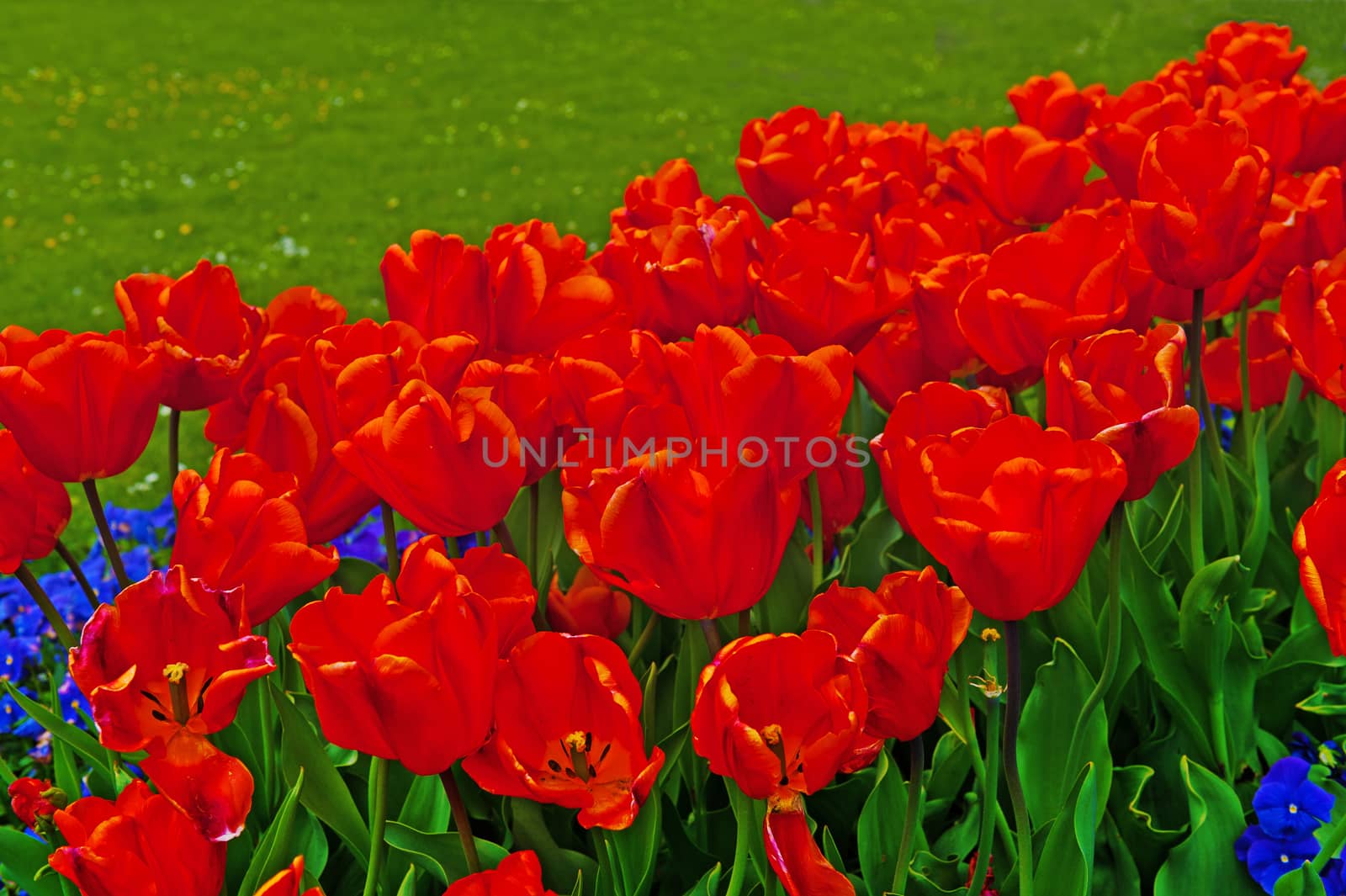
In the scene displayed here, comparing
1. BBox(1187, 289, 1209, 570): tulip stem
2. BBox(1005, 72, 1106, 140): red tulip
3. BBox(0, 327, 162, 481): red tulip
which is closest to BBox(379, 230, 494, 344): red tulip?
BBox(0, 327, 162, 481): red tulip

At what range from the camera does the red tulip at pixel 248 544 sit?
1.23 metres

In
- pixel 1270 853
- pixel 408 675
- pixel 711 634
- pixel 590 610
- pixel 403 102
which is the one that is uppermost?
pixel 408 675

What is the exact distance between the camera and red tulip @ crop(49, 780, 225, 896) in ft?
3.63

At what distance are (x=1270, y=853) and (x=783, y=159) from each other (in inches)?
54.3

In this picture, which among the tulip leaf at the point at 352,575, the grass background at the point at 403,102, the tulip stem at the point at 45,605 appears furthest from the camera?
the grass background at the point at 403,102

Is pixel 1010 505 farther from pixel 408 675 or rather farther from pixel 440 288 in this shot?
pixel 440 288

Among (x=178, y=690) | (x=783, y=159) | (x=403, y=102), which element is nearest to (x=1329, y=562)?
(x=178, y=690)

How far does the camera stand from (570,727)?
1.21 metres

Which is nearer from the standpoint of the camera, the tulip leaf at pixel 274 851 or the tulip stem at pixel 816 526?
the tulip leaf at pixel 274 851

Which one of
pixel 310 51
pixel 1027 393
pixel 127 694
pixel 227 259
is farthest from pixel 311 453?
pixel 310 51

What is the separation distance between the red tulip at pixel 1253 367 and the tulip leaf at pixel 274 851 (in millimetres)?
1712

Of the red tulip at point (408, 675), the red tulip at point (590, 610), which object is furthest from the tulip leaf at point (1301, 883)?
the red tulip at point (408, 675)

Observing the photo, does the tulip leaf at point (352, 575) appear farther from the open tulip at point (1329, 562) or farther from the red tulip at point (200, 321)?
the open tulip at point (1329, 562)

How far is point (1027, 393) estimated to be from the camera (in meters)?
3.50
